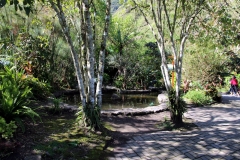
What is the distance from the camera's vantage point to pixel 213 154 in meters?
4.16

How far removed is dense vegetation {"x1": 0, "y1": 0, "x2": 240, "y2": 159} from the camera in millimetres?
4992

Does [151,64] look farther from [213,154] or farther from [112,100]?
[213,154]

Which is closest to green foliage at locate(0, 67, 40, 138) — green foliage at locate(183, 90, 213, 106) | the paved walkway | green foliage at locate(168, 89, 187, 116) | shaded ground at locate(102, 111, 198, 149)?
shaded ground at locate(102, 111, 198, 149)

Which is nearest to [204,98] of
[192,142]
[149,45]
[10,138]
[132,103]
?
[132,103]

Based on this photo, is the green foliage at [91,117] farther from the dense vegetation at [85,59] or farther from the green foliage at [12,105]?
the green foliage at [12,105]

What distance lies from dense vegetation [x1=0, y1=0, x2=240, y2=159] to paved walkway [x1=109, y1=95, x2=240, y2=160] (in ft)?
2.86

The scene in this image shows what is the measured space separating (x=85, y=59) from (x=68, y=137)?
1.81 meters

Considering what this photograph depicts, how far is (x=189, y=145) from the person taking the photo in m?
4.59

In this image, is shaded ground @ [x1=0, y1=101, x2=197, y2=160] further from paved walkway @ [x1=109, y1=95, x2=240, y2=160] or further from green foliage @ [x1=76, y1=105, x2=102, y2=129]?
paved walkway @ [x1=109, y1=95, x2=240, y2=160]

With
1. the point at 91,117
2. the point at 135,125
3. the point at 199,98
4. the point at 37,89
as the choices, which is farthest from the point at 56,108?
the point at 199,98

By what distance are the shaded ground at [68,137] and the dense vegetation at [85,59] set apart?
303 millimetres

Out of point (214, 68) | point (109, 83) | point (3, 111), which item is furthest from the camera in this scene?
point (109, 83)

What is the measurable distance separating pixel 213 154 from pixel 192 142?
636 millimetres

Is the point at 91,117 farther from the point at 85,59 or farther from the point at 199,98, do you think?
the point at 199,98
